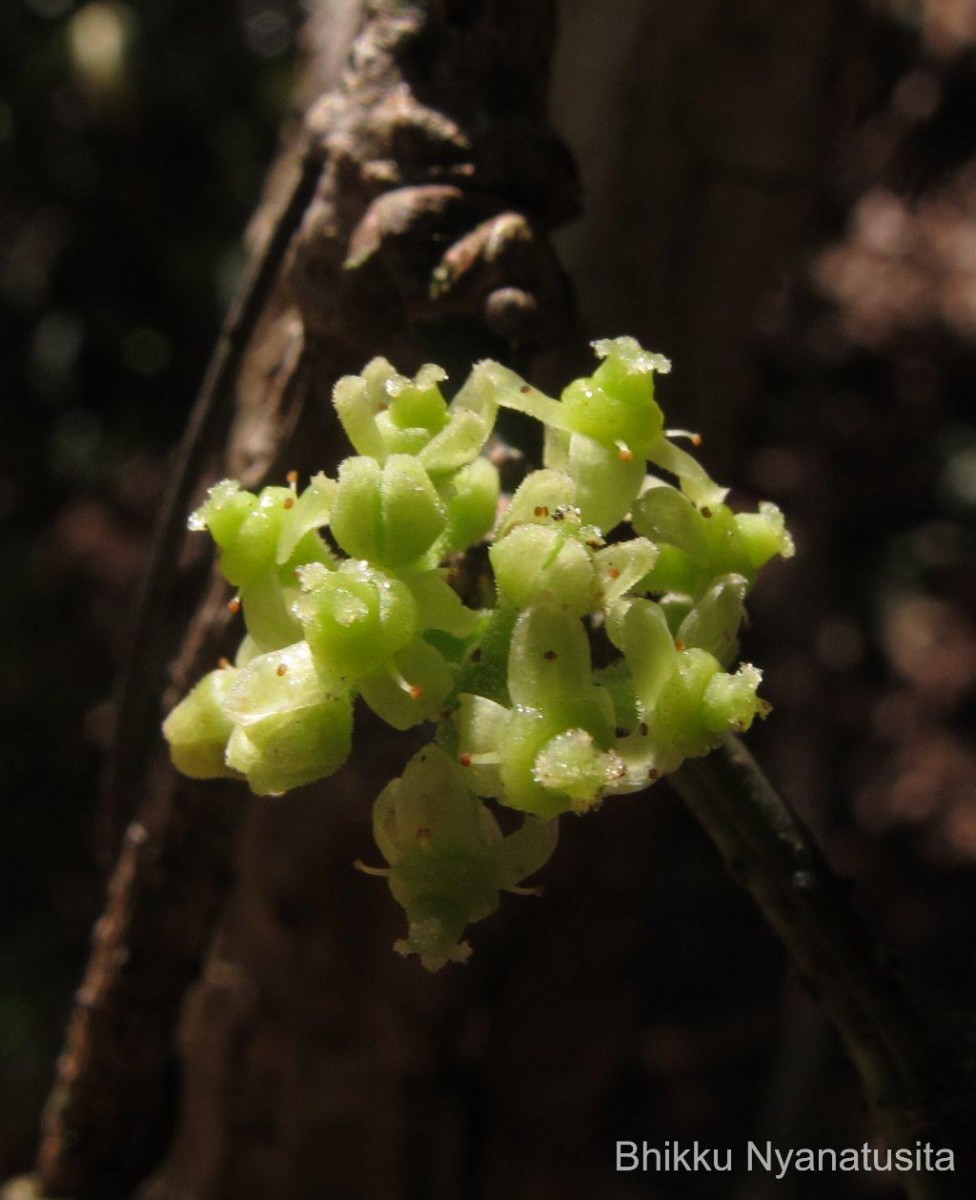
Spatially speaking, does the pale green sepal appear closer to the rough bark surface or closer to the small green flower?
the small green flower

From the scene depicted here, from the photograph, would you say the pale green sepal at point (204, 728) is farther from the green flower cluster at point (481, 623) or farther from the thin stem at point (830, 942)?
the thin stem at point (830, 942)

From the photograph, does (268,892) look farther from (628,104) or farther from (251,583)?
(628,104)

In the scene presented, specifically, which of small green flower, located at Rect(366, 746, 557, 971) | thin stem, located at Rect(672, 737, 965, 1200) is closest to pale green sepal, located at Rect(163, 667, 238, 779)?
small green flower, located at Rect(366, 746, 557, 971)

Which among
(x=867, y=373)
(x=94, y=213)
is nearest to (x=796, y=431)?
(x=867, y=373)

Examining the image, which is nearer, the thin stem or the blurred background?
the thin stem

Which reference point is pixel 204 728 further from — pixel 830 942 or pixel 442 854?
pixel 830 942
